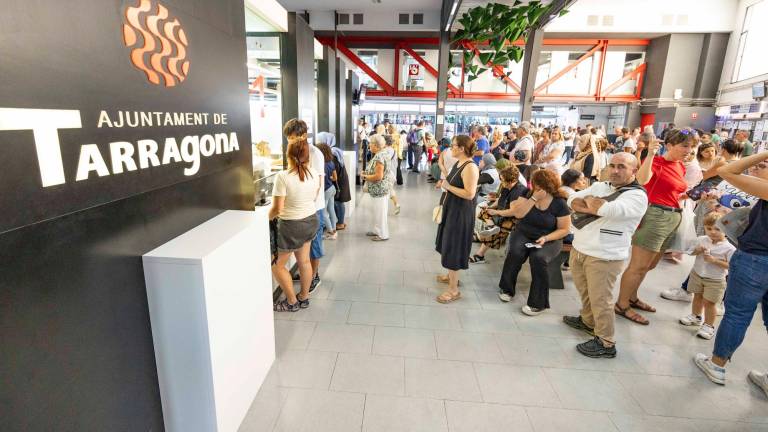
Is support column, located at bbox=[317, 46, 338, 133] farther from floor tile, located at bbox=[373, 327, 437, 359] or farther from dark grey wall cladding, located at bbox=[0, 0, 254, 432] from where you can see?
dark grey wall cladding, located at bbox=[0, 0, 254, 432]

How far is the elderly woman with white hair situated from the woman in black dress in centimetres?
163

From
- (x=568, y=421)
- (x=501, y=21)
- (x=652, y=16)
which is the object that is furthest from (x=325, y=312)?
(x=652, y=16)

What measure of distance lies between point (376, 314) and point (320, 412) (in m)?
1.23

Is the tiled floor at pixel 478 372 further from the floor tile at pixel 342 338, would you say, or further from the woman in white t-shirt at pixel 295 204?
the woman in white t-shirt at pixel 295 204

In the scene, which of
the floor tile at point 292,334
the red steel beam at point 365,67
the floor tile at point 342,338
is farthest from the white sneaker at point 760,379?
the red steel beam at point 365,67

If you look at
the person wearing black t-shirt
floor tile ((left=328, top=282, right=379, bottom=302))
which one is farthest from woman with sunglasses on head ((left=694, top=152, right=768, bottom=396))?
floor tile ((left=328, top=282, right=379, bottom=302))

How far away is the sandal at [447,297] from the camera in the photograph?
369 centimetres

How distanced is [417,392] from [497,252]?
3121 mm

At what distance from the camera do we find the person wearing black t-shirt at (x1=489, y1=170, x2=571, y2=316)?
3309 mm

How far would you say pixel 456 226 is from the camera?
3.51 m

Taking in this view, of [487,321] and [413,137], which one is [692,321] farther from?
[413,137]

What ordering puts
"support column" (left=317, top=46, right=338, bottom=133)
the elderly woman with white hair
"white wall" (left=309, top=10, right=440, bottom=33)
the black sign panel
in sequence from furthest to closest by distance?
"white wall" (left=309, top=10, right=440, bottom=33), "support column" (left=317, top=46, right=338, bottom=133), the elderly woman with white hair, the black sign panel

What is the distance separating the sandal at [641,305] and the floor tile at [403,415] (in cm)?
244

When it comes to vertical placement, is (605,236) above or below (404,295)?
above
